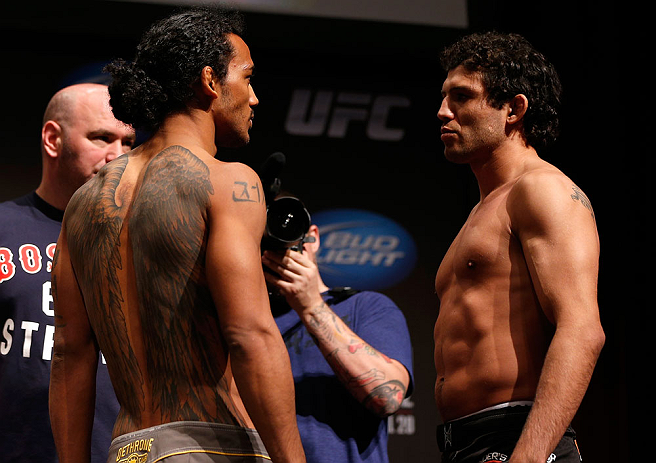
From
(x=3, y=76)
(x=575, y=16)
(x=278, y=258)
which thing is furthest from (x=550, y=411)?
(x=3, y=76)

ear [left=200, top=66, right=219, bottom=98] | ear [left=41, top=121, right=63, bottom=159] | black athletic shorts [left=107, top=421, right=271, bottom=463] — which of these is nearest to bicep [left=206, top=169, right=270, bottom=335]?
black athletic shorts [left=107, top=421, right=271, bottom=463]

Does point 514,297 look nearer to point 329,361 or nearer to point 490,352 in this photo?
point 490,352

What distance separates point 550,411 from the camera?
149 cm

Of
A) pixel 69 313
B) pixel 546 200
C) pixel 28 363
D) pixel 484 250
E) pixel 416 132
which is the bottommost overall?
pixel 28 363

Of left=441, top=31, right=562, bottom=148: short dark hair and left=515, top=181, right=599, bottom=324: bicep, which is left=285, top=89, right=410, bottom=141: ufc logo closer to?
left=441, top=31, right=562, bottom=148: short dark hair

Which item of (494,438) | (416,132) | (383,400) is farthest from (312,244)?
(416,132)

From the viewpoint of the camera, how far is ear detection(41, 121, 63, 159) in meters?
2.53

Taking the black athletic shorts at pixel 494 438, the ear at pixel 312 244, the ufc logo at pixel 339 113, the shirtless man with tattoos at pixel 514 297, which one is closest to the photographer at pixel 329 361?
the ear at pixel 312 244

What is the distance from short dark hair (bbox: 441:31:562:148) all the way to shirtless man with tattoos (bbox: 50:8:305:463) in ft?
2.37

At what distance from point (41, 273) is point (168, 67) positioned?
3.36ft

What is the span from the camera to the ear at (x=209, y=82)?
1625 millimetres

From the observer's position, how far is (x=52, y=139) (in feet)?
8.38

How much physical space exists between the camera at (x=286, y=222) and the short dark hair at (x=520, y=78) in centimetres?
62

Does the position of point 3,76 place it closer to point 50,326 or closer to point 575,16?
point 50,326
